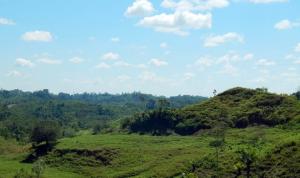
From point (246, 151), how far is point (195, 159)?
15.4m

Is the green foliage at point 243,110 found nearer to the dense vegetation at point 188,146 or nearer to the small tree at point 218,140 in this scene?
the dense vegetation at point 188,146

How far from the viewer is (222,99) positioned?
566 ft

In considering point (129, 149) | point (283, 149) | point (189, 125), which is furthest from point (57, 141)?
point (283, 149)

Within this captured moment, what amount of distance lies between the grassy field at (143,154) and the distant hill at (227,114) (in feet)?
23.8

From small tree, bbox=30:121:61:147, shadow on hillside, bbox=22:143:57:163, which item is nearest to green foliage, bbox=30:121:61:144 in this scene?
small tree, bbox=30:121:61:147

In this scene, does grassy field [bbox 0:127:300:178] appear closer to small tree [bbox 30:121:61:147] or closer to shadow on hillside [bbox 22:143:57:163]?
shadow on hillside [bbox 22:143:57:163]

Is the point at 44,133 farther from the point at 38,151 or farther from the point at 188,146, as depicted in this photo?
the point at 188,146

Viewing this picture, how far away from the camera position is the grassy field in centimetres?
10961

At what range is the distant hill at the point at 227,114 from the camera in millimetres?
145750

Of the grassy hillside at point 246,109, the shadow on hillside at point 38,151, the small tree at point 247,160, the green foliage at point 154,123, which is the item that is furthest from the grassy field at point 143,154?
the green foliage at point 154,123

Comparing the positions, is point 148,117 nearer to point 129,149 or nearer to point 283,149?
point 129,149

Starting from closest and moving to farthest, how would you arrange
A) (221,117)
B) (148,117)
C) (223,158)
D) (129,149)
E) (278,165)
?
(278,165) < (223,158) < (129,149) < (221,117) < (148,117)

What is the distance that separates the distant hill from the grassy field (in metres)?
7.27

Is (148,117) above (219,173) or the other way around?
above
